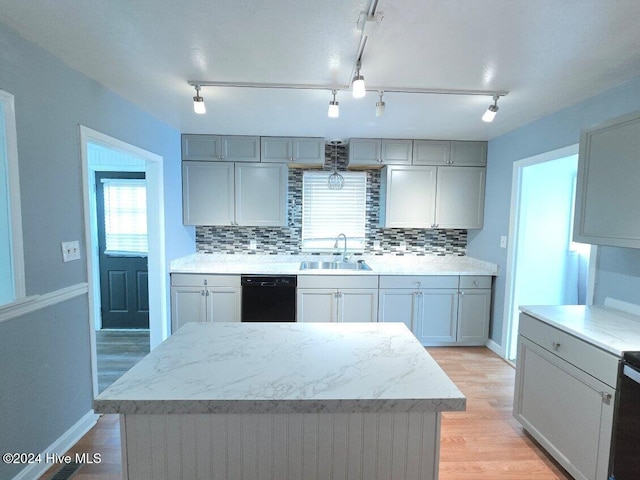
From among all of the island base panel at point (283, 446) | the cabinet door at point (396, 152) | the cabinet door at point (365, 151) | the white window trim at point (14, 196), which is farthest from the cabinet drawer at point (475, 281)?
the white window trim at point (14, 196)

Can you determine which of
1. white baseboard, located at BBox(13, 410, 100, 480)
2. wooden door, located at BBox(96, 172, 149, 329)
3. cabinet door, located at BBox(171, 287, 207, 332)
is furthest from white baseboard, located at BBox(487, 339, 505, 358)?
wooden door, located at BBox(96, 172, 149, 329)

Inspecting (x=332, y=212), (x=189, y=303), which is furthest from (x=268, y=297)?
(x=332, y=212)

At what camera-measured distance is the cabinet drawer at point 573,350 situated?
1413mm

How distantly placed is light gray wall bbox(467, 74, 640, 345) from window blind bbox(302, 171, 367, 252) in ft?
4.55

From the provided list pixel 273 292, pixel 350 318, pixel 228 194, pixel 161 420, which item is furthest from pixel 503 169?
pixel 161 420

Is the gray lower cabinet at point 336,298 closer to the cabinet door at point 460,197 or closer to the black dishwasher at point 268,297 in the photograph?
the black dishwasher at point 268,297

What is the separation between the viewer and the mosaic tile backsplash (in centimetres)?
366

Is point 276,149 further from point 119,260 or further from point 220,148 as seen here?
point 119,260

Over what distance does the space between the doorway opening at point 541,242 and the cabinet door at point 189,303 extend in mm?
3103

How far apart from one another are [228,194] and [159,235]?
85 centimetres

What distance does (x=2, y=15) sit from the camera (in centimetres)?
138

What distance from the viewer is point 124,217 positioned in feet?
12.2

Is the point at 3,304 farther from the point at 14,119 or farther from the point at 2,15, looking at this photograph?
the point at 2,15

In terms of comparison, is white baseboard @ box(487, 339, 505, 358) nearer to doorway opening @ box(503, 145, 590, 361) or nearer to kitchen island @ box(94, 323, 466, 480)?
doorway opening @ box(503, 145, 590, 361)
